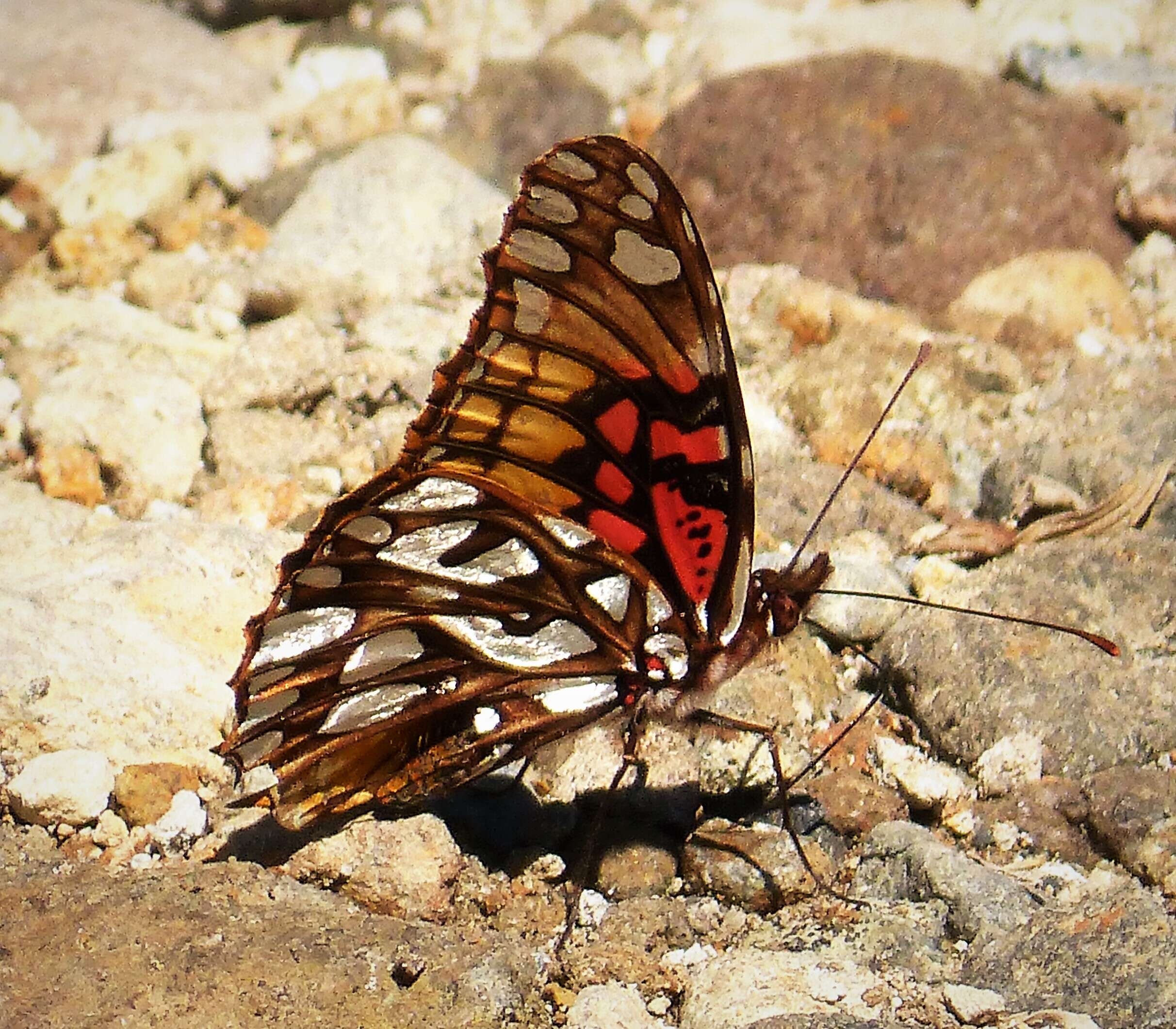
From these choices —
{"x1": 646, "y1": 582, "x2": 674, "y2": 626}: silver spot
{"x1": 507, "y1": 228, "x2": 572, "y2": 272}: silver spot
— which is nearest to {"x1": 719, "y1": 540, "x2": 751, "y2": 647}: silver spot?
{"x1": 646, "y1": 582, "x2": 674, "y2": 626}: silver spot

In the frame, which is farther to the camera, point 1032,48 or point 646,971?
point 1032,48

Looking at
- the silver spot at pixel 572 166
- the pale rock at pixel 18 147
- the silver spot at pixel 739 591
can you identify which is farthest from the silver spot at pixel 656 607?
the pale rock at pixel 18 147

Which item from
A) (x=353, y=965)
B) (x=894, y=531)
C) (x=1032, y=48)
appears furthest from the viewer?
(x=1032, y=48)

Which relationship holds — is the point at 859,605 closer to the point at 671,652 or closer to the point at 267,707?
the point at 671,652

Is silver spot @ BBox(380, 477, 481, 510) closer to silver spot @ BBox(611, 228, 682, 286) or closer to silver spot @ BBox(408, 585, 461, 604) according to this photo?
silver spot @ BBox(408, 585, 461, 604)

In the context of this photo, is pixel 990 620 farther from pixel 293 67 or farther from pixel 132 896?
pixel 293 67

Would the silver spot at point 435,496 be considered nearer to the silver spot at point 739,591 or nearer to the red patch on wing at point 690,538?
the red patch on wing at point 690,538

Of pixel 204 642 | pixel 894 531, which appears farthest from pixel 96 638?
pixel 894 531
